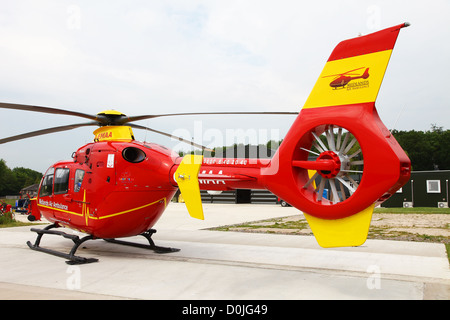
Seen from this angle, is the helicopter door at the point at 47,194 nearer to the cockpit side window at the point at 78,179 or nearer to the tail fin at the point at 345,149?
the cockpit side window at the point at 78,179

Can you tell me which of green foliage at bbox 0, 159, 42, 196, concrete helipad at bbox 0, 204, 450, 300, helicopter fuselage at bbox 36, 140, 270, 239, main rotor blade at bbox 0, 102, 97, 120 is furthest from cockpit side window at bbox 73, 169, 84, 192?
green foliage at bbox 0, 159, 42, 196

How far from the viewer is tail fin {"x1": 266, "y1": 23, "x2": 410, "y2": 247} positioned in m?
4.98

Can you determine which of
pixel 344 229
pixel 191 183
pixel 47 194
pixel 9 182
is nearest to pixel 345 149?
pixel 344 229

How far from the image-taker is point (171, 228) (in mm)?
14688

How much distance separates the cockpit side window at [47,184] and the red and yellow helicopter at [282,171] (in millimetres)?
54

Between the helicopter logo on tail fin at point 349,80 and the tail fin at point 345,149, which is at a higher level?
the helicopter logo on tail fin at point 349,80

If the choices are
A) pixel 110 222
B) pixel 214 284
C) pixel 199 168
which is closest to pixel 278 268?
pixel 214 284

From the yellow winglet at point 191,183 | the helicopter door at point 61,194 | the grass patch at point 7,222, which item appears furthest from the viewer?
the grass patch at point 7,222

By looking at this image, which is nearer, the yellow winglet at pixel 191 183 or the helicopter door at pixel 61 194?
the yellow winglet at pixel 191 183

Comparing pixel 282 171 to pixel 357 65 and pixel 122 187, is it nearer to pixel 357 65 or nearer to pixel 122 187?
pixel 357 65

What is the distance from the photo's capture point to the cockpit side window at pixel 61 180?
29.9 ft

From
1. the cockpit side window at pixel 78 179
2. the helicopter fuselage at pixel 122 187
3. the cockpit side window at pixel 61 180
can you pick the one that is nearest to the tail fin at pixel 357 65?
the helicopter fuselage at pixel 122 187

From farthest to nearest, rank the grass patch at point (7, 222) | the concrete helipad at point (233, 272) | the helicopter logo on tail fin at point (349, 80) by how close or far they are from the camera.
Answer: the grass patch at point (7, 222), the concrete helipad at point (233, 272), the helicopter logo on tail fin at point (349, 80)
